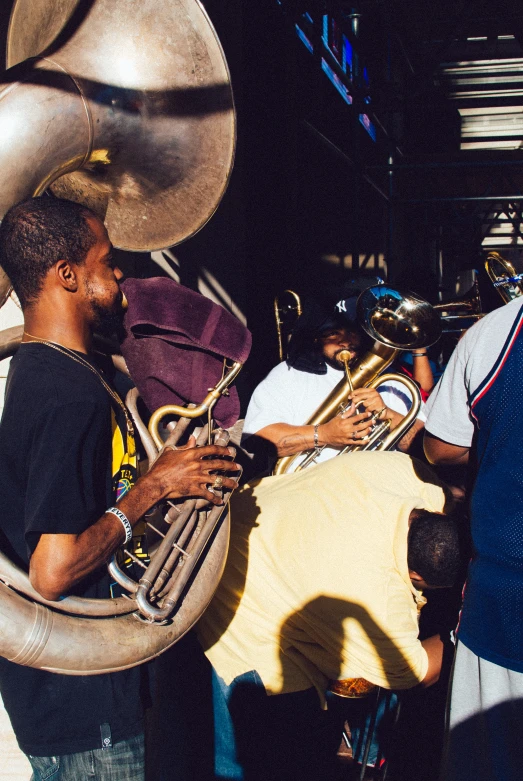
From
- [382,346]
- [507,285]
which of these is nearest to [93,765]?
[382,346]

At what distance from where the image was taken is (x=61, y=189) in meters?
1.98

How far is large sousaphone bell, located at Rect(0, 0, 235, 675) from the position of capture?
1.52m

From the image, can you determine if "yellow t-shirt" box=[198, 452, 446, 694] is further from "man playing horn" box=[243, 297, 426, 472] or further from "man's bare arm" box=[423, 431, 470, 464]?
"man playing horn" box=[243, 297, 426, 472]

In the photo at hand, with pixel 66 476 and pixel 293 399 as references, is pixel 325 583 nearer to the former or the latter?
pixel 66 476

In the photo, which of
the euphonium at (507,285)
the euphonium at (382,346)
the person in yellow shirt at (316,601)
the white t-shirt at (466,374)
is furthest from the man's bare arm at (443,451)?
the euphonium at (507,285)

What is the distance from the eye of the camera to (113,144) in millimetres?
1920

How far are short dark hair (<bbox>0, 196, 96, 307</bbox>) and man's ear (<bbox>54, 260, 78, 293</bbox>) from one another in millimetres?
12

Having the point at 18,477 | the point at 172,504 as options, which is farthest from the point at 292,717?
the point at 18,477

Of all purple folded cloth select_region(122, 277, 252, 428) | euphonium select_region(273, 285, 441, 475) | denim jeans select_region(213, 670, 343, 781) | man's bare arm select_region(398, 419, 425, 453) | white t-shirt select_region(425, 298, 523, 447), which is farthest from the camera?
man's bare arm select_region(398, 419, 425, 453)

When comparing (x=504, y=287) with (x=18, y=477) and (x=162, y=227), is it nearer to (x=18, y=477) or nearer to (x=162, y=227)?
(x=162, y=227)

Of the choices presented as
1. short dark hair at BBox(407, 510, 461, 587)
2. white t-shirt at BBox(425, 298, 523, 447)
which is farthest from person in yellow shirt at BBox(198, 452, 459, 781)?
white t-shirt at BBox(425, 298, 523, 447)

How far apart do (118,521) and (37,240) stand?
665mm

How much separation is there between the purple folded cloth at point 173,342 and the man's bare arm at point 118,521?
0.29m

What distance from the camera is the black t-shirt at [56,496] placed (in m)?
1.45
